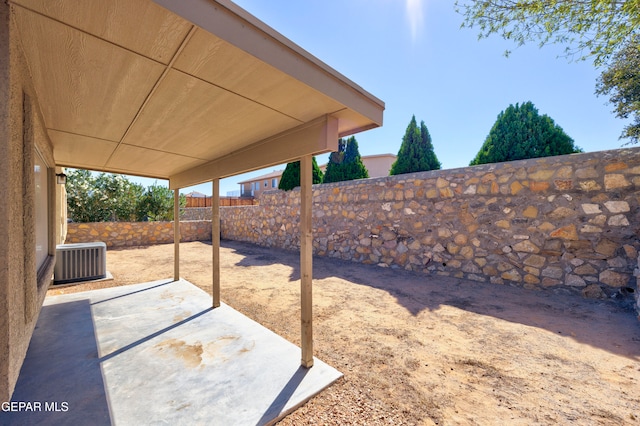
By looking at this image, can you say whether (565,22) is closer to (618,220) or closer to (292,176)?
(618,220)

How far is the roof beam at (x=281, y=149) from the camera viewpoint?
2.10 m

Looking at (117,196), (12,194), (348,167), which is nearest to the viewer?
(12,194)

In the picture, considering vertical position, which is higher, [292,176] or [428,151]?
[428,151]

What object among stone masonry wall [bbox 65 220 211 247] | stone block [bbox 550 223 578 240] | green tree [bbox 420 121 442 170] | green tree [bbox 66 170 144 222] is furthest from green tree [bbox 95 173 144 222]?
stone block [bbox 550 223 578 240]

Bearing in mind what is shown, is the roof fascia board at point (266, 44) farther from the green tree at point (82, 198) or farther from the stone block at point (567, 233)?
the green tree at point (82, 198)

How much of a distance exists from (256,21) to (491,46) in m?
5.58

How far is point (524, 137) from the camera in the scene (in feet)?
24.8

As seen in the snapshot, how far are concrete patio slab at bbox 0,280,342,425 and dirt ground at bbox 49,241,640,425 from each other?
27 cm

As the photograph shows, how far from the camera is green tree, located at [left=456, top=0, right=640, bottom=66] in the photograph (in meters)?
3.90

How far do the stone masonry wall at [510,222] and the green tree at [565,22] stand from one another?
1887 mm

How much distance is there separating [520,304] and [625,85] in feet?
22.1

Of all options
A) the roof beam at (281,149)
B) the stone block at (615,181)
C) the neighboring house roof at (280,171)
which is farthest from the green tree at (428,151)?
the neighboring house roof at (280,171)

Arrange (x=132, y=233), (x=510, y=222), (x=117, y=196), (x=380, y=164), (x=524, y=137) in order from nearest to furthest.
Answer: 1. (x=510, y=222)
2. (x=524, y=137)
3. (x=132, y=233)
4. (x=117, y=196)
5. (x=380, y=164)

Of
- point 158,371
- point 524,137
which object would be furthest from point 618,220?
point 158,371
